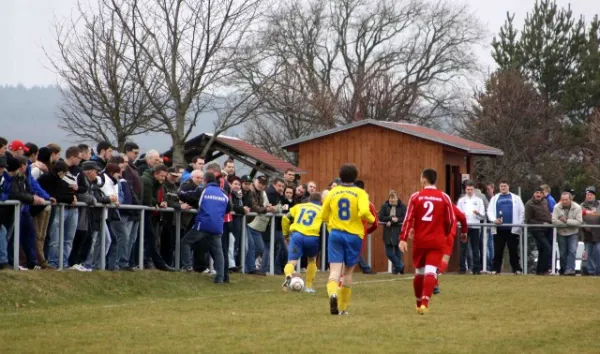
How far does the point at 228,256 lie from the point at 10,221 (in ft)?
21.1

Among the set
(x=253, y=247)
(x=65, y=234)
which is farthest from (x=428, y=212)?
(x=253, y=247)

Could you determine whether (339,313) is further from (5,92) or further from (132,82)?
(5,92)

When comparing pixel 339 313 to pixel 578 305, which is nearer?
pixel 339 313

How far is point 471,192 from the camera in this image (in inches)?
1124

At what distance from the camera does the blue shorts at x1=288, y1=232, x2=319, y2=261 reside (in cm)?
1980

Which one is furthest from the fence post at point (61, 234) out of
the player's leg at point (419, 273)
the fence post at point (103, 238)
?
the player's leg at point (419, 273)

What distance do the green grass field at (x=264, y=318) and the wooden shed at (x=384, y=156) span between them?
11.9 meters

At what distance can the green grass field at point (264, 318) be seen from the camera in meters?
11.6

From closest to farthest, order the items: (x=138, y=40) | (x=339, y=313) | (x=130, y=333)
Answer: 1. (x=130, y=333)
2. (x=339, y=313)
3. (x=138, y=40)

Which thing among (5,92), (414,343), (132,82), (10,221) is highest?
(5,92)

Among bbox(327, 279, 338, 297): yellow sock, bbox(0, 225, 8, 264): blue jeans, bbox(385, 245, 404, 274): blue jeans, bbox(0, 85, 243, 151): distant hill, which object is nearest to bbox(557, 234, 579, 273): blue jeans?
bbox(385, 245, 404, 274): blue jeans

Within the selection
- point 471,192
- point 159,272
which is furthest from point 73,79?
point 159,272

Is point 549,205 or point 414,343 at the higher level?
point 549,205

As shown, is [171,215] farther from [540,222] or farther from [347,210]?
[540,222]
